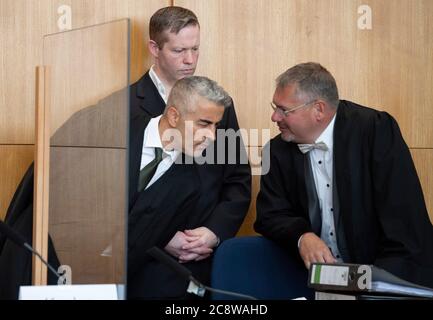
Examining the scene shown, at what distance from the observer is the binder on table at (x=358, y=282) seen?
80.7 inches

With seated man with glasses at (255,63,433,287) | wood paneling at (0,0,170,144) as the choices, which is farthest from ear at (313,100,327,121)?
wood paneling at (0,0,170,144)

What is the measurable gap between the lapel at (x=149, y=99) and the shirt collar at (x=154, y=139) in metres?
0.26

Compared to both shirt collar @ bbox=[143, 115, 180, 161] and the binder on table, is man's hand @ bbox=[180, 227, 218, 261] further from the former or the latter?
the binder on table

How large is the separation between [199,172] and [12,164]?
0.89 m

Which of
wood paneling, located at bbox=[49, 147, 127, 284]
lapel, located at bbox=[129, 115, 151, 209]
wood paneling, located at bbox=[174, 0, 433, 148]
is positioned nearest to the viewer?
wood paneling, located at bbox=[49, 147, 127, 284]

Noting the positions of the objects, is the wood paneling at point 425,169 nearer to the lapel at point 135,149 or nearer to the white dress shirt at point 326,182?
the white dress shirt at point 326,182

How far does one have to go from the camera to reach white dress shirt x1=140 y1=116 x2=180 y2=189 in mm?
3145

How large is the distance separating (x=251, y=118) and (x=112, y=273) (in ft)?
6.65

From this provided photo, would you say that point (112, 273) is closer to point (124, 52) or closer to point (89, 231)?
point (89, 231)

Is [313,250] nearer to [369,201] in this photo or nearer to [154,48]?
[369,201]

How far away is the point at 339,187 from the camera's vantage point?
321cm

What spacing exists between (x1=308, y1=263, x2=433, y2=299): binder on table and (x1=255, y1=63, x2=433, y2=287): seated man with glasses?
0.88 m

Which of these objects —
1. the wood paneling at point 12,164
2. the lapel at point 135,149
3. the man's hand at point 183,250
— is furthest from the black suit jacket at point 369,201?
the wood paneling at point 12,164

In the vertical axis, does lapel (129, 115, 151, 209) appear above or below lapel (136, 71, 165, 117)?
below
